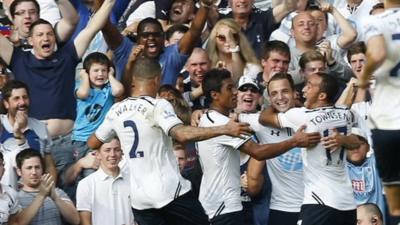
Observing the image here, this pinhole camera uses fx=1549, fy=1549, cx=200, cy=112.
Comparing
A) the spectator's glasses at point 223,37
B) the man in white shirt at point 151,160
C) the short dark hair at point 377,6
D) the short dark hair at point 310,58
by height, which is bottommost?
the man in white shirt at point 151,160

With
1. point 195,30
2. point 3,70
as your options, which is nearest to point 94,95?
point 3,70

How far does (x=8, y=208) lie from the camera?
15.8 m

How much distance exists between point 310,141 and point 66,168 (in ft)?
11.0

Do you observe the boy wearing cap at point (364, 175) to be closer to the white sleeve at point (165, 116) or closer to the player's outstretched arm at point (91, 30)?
the white sleeve at point (165, 116)

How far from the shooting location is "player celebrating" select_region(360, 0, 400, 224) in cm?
1264

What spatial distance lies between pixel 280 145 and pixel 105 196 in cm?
243

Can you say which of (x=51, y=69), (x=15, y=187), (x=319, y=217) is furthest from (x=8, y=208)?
(x=319, y=217)

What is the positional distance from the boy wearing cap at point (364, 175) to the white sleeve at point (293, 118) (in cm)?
108

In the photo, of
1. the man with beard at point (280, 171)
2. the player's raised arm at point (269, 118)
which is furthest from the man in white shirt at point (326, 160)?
the man with beard at point (280, 171)

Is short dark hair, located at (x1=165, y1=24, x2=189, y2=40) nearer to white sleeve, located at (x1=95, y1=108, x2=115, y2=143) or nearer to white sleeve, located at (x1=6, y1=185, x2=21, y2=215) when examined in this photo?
white sleeve, located at (x1=95, y1=108, x2=115, y2=143)

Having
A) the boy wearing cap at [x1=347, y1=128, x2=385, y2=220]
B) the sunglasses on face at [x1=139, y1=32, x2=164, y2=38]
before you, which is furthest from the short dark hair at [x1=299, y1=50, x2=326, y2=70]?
the sunglasses on face at [x1=139, y1=32, x2=164, y2=38]

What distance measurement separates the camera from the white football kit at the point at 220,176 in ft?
50.8

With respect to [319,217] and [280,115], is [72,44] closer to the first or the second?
[280,115]

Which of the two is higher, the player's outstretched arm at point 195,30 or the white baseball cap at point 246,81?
the player's outstretched arm at point 195,30
